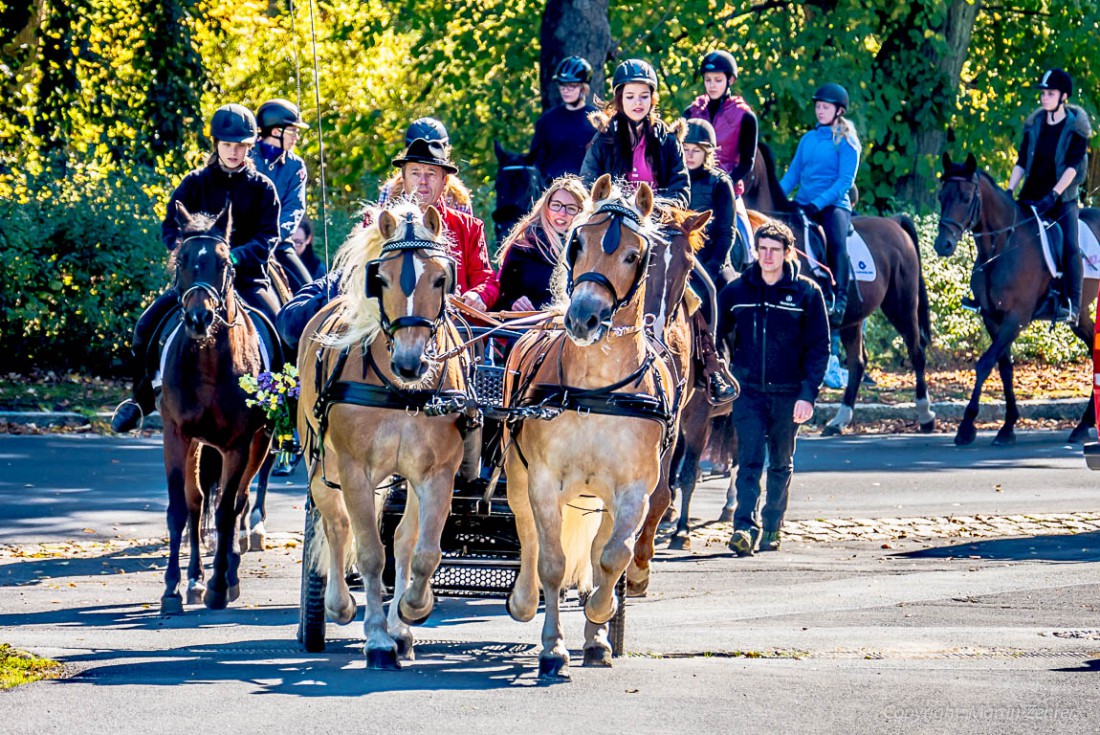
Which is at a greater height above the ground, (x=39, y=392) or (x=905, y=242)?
(x=905, y=242)

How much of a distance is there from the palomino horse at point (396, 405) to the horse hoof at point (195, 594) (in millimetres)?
2351

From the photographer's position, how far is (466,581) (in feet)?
33.6

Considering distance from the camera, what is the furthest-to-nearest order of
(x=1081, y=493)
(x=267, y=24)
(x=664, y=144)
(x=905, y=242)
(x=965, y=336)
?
(x=267, y=24), (x=965, y=336), (x=905, y=242), (x=1081, y=493), (x=664, y=144)

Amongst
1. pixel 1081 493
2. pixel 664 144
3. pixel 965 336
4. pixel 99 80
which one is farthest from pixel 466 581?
pixel 99 80

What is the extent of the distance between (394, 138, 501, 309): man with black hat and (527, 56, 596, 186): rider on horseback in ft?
12.4

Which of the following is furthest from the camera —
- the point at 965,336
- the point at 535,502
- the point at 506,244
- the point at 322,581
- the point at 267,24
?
the point at 267,24

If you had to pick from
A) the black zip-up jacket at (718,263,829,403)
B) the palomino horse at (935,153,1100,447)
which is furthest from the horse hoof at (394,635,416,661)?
the palomino horse at (935,153,1100,447)

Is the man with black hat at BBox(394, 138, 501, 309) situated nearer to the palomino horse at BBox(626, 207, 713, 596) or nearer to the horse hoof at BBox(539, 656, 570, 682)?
the palomino horse at BBox(626, 207, 713, 596)

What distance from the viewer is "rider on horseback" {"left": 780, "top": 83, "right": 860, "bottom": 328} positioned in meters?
19.8

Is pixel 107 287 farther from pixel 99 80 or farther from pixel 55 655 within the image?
pixel 55 655

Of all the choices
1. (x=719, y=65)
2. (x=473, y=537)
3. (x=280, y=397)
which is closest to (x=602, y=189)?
(x=473, y=537)

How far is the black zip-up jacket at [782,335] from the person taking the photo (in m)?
14.6

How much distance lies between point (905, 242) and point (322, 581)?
14.2 meters

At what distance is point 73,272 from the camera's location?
24.2 metres
